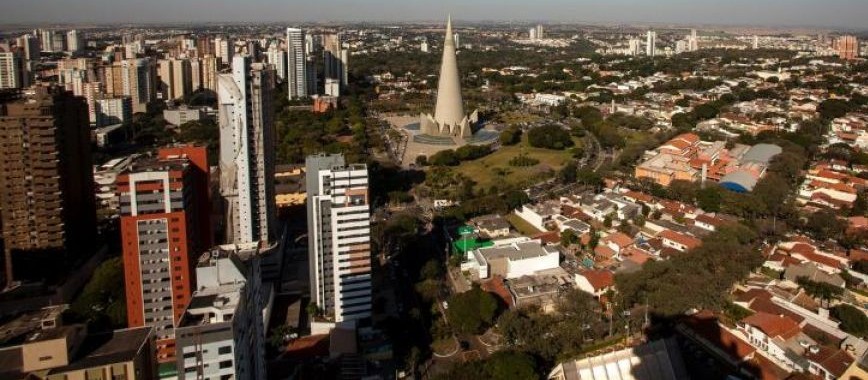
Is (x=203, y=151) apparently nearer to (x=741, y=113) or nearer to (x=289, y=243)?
(x=289, y=243)

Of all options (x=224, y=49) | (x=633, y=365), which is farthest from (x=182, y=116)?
(x=633, y=365)

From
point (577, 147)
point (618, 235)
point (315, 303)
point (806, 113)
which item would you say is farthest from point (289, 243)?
point (806, 113)

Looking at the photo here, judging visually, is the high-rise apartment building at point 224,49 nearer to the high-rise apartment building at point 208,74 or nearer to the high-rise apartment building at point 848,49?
the high-rise apartment building at point 208,74

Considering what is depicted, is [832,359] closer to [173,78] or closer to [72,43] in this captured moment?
[173,78]

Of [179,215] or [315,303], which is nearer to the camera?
[179,215]

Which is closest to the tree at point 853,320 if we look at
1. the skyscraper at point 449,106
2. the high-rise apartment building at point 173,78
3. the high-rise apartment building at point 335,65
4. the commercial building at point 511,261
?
the commercial building at point 511,261

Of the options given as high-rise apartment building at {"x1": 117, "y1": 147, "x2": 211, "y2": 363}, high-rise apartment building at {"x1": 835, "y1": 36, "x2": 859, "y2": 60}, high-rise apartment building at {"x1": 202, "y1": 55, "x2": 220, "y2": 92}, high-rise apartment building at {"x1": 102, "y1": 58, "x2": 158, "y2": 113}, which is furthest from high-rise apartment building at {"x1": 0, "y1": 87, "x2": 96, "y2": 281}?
high-rise apartment building at {"x1": 835, "y1": 36, "x2": 859, "y2": 60}
